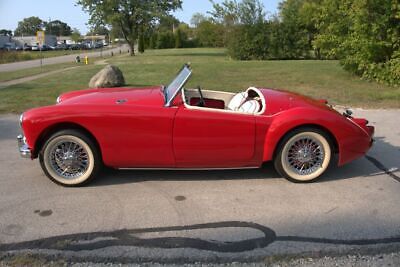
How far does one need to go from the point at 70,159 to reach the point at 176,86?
139cm

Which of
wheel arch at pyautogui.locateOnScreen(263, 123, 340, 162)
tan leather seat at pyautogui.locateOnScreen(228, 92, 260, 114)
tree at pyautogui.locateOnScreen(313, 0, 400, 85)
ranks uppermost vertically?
tree at pyautogui.locateOnScreen(313, 0, 400, 85)

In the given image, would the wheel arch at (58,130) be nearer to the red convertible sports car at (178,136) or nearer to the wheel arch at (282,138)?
the red convertible sports car at (178,136)

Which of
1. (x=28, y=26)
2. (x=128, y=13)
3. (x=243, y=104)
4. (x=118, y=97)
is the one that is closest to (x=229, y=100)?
(x=243, y=104)

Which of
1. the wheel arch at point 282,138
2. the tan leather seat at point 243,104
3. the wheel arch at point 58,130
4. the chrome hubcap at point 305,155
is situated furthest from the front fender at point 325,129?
the wheel arch at point 58,130

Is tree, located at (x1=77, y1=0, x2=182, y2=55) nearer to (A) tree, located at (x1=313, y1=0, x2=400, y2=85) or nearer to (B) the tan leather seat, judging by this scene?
(A) tree, located at (x1=313, y1=0, x2=400, y2=85)

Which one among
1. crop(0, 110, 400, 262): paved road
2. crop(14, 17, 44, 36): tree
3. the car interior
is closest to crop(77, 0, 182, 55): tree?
the car interior

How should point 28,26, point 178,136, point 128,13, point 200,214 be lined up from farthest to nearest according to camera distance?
point 28,26, point 128,13, point 178,136, point 200,214

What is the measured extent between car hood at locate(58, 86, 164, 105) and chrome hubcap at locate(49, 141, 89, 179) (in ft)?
1.60

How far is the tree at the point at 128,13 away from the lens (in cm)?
3891

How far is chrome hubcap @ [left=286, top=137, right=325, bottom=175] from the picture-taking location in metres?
4.30

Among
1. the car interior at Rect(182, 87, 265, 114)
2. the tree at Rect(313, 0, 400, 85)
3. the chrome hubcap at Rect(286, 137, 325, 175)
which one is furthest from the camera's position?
the tree at Rect(313, 0, 400, 85)

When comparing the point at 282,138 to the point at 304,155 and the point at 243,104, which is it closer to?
the point at 304,155

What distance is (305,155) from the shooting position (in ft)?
14.2

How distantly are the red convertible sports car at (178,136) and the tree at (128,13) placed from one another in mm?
36355
